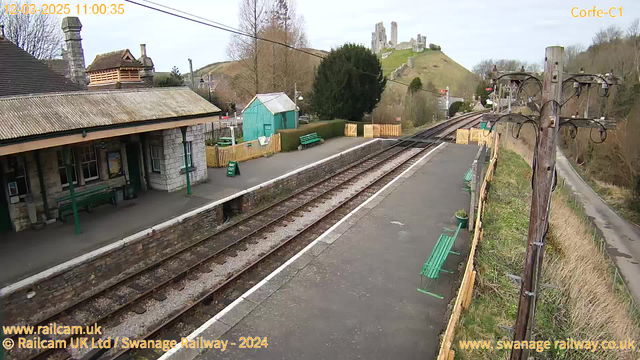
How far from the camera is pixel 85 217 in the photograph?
1180 centimetres

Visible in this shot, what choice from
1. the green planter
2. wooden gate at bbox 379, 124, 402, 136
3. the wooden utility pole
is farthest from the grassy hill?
the wooden utility pole

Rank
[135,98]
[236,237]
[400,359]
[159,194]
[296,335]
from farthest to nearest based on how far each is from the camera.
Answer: [159,194] < [135,98] < [236,237] < [296,335] < [400,359]

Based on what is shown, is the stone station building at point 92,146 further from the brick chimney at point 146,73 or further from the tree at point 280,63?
the tree at point 280,63

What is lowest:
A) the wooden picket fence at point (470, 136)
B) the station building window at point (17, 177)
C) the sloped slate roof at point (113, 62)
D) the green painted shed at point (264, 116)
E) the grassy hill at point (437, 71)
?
the wooden picket fence at point (470, 136)

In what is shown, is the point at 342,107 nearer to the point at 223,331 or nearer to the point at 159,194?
the point at 159,194

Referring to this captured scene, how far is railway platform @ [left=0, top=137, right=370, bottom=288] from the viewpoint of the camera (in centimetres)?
894

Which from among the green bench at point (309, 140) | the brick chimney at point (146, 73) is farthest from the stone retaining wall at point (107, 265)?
the green bench at point (309, 140)

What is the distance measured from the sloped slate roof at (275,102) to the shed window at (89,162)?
12.6m

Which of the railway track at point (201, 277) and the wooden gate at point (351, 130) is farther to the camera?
the wooden gate at point (351, 130)

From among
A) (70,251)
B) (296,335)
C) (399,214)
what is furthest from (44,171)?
(399,214)

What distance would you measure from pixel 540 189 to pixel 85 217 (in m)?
12.1

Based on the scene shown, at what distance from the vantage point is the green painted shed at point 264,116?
24234 mm

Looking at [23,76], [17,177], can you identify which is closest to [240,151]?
[23,76]

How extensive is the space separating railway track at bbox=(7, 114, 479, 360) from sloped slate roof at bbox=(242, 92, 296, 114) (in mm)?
10251
